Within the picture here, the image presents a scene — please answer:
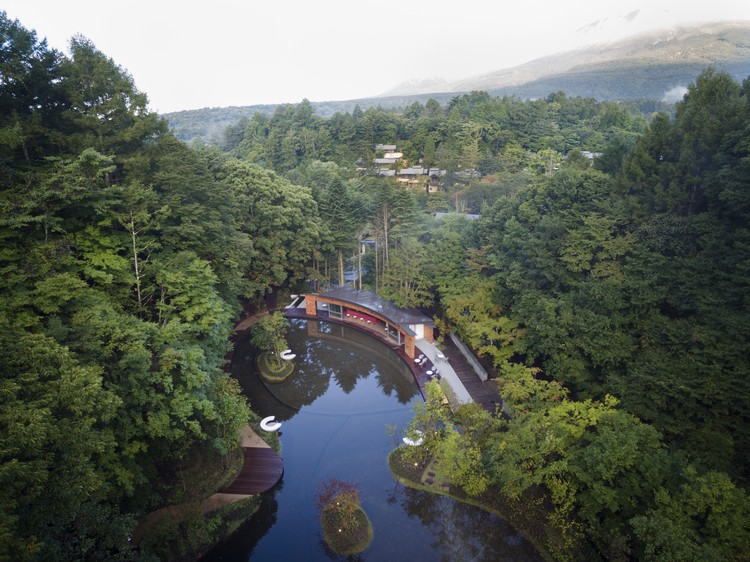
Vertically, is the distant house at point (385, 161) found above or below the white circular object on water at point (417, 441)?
above

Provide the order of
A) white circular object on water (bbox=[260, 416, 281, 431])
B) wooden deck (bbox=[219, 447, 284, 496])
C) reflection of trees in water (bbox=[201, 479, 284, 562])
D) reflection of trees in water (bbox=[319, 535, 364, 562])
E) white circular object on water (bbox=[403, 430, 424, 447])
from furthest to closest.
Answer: white circular object on water (bbox=[260, 416, 281, 431]) → white circular object on water (bbox=[403, 430, 424, 447]) → wooden deck (bbox=[219, 447, 284, 496]) → reflection of trees in water (bbox=[201, 479, 284, 562]) → reflection of trees in water (bbox=[319, 535, 364, 562])

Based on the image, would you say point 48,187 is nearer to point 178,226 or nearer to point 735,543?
point 178,226

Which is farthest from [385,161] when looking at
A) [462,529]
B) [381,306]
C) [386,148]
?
[462,529]

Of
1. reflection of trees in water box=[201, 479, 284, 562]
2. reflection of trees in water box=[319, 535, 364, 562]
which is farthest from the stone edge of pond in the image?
reflection of trees in water box=[201, 479, 284, 562]

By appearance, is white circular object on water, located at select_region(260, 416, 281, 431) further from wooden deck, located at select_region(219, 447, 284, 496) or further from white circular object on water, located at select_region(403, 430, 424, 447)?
white circular object on water, located at select_region(403, 430, 424, 447)

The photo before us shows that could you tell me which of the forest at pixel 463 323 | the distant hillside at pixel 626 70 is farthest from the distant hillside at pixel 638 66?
the forest at pixel 463 323

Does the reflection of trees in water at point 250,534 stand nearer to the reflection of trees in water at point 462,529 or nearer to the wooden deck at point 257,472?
the wooden deck at point 257,472
